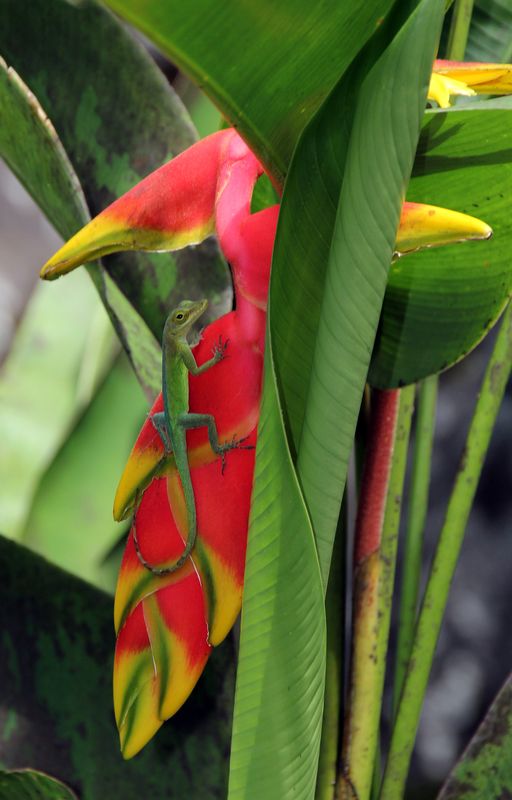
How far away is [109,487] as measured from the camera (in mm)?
785

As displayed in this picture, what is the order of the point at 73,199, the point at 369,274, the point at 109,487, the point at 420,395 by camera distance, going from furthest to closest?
the point at 109,487, the point at 420,395, the point at 73,199, the point at 369,274

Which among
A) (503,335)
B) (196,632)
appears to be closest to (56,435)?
(503,335)

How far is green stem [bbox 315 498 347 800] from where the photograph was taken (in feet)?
1.49

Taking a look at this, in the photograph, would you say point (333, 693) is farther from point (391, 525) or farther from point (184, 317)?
point (184, 317)

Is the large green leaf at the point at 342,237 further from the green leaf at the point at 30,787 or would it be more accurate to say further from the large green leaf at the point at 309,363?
the green leaf at the point at 30,787

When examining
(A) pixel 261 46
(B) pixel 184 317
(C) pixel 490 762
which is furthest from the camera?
(C) pixel 490 762

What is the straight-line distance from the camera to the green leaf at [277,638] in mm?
224

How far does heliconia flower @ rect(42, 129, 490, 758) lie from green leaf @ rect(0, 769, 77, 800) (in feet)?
0.34

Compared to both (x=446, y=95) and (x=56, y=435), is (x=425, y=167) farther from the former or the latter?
(x=56, y=435)

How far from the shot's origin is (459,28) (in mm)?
448

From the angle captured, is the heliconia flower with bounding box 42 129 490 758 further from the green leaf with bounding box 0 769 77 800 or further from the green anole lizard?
the green leaf with bounding box 0 769 77 800

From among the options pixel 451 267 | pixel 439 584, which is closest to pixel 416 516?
pixel 439 584

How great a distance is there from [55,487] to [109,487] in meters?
0.05

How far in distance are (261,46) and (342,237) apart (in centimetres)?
5
